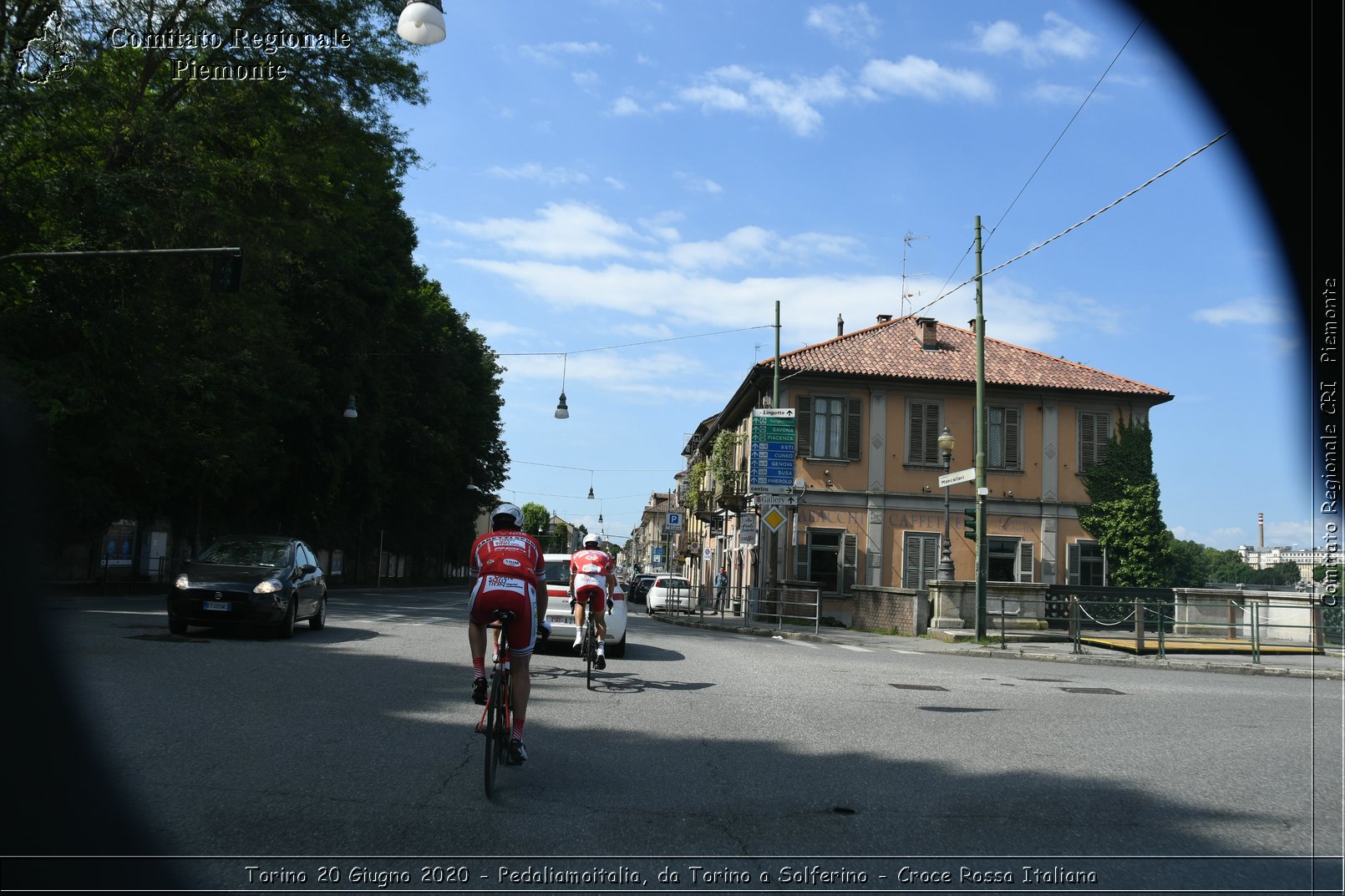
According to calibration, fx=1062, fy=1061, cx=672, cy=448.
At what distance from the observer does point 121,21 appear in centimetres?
2159

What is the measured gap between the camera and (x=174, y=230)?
21250 mm

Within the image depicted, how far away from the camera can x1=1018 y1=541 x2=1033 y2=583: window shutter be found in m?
36.6

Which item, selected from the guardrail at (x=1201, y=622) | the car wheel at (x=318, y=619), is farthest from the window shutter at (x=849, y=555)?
the car wheel at (x=318, y=619)

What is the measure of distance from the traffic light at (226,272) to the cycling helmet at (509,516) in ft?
44.2

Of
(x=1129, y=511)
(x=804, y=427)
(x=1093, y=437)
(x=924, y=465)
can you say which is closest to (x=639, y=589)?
(x=804, y=427)

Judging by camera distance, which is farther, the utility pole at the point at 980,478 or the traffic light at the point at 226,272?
the utility pole at the point at 980,478

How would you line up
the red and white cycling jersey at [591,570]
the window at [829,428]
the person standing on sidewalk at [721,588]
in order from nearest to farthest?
the red and white cycling jersey at [591,570] < the person standing on sidewalk at [721,588] < the window at [829,428]

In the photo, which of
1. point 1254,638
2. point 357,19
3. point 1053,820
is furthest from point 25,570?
point 1254,638

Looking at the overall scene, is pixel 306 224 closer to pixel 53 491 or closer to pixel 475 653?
pixel 53 491

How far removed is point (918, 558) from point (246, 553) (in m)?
25.5

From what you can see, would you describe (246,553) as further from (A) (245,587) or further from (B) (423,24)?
(B) (423,24)

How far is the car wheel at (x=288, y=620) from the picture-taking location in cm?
1516

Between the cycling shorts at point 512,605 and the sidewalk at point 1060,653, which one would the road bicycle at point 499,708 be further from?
the sidewalk at point 1060,653

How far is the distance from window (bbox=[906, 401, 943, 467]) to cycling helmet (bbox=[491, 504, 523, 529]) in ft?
101
